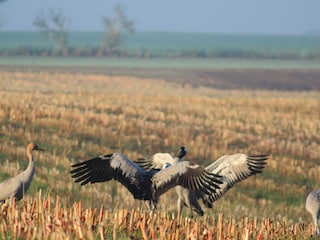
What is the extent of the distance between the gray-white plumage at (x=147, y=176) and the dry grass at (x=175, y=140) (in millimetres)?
481

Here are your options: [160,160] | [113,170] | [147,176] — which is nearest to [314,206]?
[147,176]

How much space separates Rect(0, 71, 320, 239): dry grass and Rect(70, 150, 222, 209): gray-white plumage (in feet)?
1.58

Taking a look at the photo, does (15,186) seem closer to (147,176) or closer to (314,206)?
(147,176)

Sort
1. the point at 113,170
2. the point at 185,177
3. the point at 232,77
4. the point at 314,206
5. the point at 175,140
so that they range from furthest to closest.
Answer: the point at 232,77, the point at 175,140, the point at 314,206, the point at 113,170, the point at 185,177

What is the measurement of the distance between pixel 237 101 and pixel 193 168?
88.0 feet

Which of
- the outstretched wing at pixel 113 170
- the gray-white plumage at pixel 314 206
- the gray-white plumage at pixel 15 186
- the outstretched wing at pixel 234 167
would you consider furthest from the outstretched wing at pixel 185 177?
the gray-white plumage at pixel 15 186

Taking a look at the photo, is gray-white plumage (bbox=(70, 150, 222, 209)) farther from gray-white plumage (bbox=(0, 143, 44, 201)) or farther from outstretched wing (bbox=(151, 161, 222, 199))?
gray-white plumage (bbox=(0, 143, 44, 201))

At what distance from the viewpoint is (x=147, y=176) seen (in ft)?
42.0

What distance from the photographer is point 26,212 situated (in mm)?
10008

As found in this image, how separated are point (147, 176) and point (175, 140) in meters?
12.4

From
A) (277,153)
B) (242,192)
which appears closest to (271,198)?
(242,192)

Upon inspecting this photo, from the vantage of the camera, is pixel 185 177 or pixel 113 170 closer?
pixel 185 177

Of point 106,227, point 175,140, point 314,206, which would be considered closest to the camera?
point 106,227

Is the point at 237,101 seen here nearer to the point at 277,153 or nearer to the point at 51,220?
the point at 277,153
